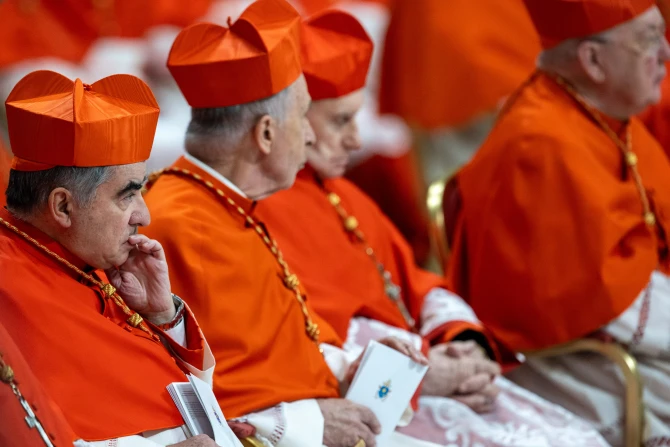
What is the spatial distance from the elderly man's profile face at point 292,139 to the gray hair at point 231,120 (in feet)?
0.12

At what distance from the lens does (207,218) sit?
281 centimetres

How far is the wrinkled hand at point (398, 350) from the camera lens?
2.88 m

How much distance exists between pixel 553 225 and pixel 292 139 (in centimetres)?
118

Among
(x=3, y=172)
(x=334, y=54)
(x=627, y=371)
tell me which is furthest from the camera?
(x=627, y=371)

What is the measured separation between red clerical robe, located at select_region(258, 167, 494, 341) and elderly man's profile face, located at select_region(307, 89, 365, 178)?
4.3 inches

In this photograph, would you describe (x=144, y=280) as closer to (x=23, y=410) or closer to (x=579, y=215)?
(x=23, y=410)

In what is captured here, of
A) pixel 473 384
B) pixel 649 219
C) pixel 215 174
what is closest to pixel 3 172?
pixel 215 174

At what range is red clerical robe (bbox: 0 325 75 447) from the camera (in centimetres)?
194

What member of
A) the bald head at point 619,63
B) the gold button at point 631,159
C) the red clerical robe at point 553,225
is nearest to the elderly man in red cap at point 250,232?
the red clerical robe at point 553,225

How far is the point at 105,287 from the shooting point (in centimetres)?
235

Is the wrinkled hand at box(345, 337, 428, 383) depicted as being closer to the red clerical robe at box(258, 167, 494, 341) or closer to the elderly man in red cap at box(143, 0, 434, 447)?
the elderly man in red cap at box(143, 0, 434, 447)

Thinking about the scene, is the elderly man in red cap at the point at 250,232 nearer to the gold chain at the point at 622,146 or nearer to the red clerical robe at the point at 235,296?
the red clerical robe at the point at 235,296

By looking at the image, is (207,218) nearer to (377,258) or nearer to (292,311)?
(292,311)

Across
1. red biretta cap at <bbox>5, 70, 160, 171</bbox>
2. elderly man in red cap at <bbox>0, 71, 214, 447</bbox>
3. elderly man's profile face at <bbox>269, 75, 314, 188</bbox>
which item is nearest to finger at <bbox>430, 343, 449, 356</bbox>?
elderly man's profile face at <bbox>269, 75, 314, 188</bbox>
